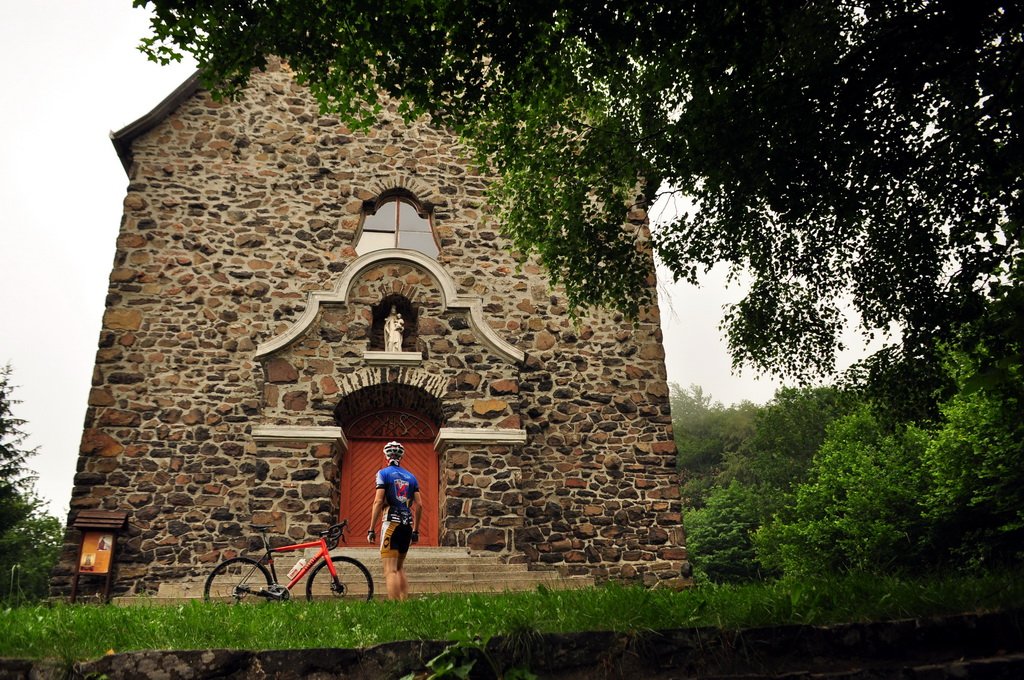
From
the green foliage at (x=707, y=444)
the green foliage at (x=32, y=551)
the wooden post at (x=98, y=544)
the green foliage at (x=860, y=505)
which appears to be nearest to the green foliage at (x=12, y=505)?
the green foliage at (x=32, y=551)

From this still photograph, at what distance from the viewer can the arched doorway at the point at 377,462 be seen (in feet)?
38.2

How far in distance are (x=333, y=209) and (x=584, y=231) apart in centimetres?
598

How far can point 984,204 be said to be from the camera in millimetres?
7441

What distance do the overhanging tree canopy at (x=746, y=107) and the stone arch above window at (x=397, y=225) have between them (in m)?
4.68

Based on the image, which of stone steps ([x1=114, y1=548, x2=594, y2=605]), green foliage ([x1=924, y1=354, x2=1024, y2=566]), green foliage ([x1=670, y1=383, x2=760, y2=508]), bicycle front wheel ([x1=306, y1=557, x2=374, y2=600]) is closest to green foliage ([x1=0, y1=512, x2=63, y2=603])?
stone steps ([x1=114, y1=548, x2=594, y2=605])

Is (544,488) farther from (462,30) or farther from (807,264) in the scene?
(462,30)

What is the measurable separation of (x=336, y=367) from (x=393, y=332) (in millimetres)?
1060

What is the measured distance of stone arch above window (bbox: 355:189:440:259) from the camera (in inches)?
530

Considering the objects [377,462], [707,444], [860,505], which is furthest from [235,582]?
[707,444]

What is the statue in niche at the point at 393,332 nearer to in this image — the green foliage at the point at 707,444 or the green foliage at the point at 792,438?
the green foliage at the point at 792,438

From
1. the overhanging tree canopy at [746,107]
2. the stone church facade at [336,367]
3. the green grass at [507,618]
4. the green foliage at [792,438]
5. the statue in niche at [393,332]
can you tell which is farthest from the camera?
the green foliage at [792,438]

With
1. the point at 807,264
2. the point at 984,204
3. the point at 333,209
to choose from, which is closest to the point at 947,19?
the point at 984,204

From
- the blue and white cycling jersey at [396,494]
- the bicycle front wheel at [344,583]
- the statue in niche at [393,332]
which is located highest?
the statue in niche at [393,332]

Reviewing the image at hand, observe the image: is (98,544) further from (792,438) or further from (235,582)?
(792,438)
